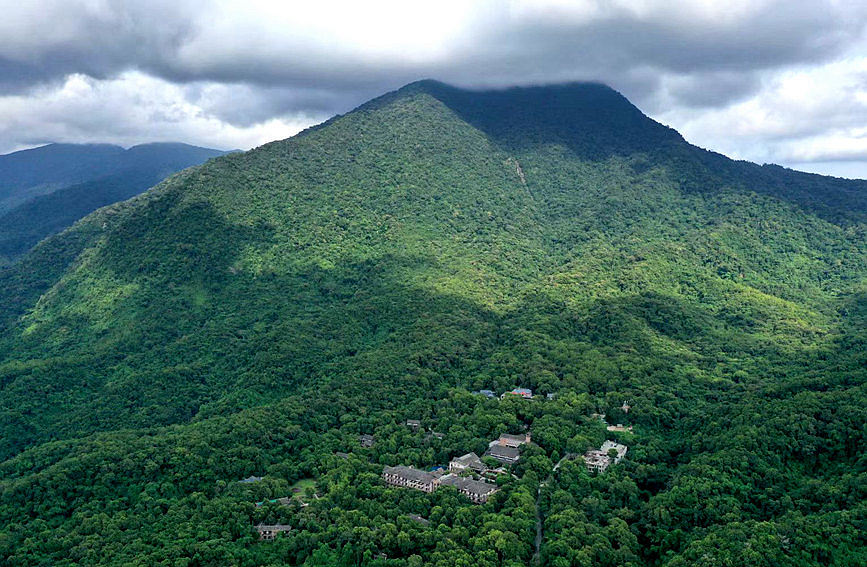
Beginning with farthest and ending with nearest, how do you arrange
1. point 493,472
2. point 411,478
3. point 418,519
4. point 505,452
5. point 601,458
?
1. point 505,452
2. point 601,458
3. point 493,472
4. point 411,478
5. point 418,519

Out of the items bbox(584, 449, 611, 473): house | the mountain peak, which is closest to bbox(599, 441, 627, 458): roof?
bbox(584, 449, 611, 473): house

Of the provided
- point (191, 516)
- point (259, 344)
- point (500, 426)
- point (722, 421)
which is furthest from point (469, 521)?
point (259, 344)

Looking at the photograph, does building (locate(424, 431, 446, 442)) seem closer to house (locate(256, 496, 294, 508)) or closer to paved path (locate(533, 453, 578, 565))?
paved path (locate(533, 453, 578, 565))

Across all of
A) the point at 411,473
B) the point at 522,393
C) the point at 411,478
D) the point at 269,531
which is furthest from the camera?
the point at 522,393

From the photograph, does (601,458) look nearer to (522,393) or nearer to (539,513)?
(539,513)

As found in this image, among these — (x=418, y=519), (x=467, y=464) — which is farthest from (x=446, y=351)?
(x=418, y=519)

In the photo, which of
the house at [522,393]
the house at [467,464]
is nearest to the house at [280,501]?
the house at [467,464]
